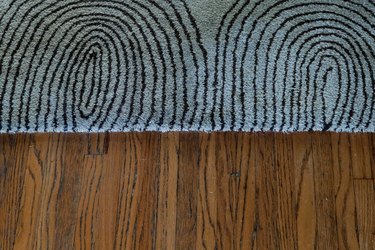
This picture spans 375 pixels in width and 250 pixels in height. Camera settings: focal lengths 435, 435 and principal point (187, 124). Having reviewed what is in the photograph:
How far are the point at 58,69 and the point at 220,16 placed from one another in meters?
0.39

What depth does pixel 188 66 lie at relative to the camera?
Answer: 97cm

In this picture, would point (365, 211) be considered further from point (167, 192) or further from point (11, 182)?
point (11, 182)

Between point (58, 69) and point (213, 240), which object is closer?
point (213, 240)

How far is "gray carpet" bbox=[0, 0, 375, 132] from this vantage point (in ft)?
3.09

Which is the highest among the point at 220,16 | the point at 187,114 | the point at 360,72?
the point at 220,16

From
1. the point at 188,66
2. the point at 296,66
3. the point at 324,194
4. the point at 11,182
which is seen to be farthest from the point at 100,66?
the point at 324,194

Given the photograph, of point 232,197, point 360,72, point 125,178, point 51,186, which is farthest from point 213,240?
point 360,72

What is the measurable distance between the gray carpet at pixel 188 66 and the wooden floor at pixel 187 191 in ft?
0.13

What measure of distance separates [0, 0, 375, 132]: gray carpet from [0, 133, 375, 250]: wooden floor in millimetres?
39

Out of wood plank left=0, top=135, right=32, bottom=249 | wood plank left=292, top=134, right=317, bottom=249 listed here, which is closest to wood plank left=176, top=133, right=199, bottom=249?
wood plank left=292, top=134, right=317, bottom=249

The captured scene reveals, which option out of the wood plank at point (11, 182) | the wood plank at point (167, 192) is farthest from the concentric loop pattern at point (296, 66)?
the wood plank at point (11, 182)

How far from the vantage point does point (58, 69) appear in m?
0.98

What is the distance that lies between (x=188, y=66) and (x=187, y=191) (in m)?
0.28

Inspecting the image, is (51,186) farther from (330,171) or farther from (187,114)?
Answer: (330,171)
